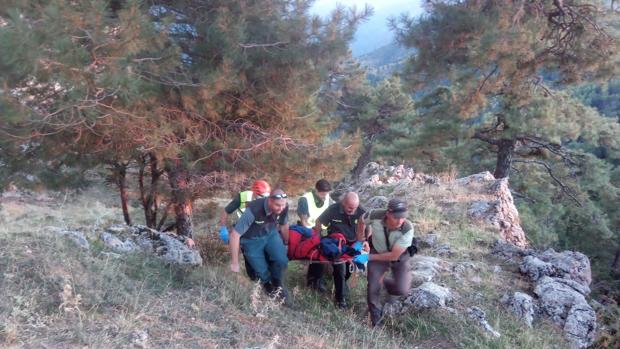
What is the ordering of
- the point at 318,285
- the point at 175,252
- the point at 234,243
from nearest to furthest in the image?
the point at 234,243 → the point at 175,252 → the point at 318,285

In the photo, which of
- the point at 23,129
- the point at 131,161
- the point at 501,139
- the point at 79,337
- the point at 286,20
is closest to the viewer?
the point at 79,337

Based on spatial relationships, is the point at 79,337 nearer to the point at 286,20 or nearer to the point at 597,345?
the point at 286,20

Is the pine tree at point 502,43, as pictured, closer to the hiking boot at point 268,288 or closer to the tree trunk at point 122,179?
the hiking boot at point 268,288

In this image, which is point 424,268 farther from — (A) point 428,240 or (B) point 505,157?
(B) point 505,157

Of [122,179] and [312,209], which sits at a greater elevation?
[122,179]

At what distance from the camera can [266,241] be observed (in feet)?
17.9

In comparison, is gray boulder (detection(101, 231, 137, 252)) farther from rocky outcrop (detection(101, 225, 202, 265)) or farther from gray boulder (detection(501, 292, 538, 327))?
gray boulder (detection(501, 292, 538, 327))

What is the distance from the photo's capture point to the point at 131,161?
745cm

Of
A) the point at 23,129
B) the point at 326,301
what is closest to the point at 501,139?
the point at 326,301

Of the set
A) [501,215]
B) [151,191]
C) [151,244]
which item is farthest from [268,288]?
[501,215]

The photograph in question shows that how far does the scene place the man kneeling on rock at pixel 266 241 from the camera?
5.21 meters

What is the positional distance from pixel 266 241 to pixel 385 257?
134 centimetres

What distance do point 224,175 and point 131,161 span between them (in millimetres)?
1692

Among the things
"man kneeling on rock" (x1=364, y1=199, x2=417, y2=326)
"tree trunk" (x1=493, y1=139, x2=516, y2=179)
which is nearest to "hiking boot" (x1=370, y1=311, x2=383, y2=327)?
"man kneeling on rock" (x1=364, y1=199, x2=417, y2=326)
